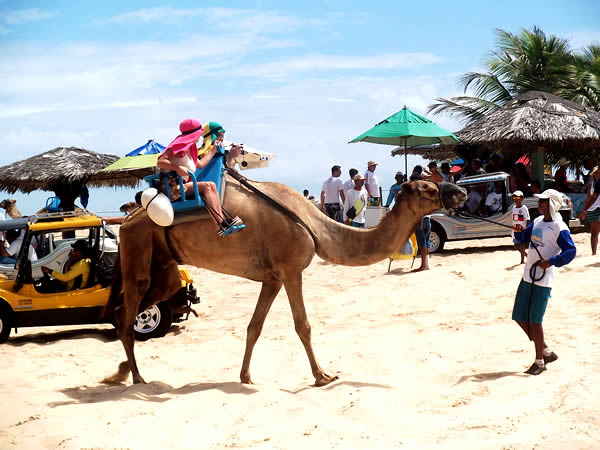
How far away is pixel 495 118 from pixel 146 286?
51.0 feet

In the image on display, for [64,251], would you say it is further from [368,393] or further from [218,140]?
[368,393]

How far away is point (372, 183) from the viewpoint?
1861cm

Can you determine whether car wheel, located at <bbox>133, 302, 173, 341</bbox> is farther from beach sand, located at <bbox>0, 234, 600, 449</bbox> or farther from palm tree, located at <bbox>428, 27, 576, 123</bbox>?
palm tree, located at <bbox>428, 27, 576, 123</bbox>

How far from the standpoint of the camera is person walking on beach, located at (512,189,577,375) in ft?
24.8

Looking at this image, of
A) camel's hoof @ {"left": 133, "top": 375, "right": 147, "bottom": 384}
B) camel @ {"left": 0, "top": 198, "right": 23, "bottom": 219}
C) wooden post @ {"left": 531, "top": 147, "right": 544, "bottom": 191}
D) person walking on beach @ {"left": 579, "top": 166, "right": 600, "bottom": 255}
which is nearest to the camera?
camel's hoof @ {"left": 133, "top": 375, "right": 147, "bottom": 384}

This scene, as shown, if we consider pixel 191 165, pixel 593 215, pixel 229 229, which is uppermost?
pixel 191 165

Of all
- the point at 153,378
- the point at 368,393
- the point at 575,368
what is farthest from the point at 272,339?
the point at 575,368

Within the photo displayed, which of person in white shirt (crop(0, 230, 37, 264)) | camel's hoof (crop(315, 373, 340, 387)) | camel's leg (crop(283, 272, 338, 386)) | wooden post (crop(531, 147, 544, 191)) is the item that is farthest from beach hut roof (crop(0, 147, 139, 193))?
camel's hoof (crop(315, 373, 340, 387))

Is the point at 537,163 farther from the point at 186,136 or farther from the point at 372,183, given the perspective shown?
the point at 186,136

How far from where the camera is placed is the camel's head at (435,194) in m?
7.30

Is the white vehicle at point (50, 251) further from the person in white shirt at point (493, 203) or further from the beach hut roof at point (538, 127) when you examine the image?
the beach hut roof at point (538, 127)

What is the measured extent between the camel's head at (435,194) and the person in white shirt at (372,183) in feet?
36.0

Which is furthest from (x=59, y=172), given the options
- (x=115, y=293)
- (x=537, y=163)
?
(x=537, y=163)

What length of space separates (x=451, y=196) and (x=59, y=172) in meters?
15.1
